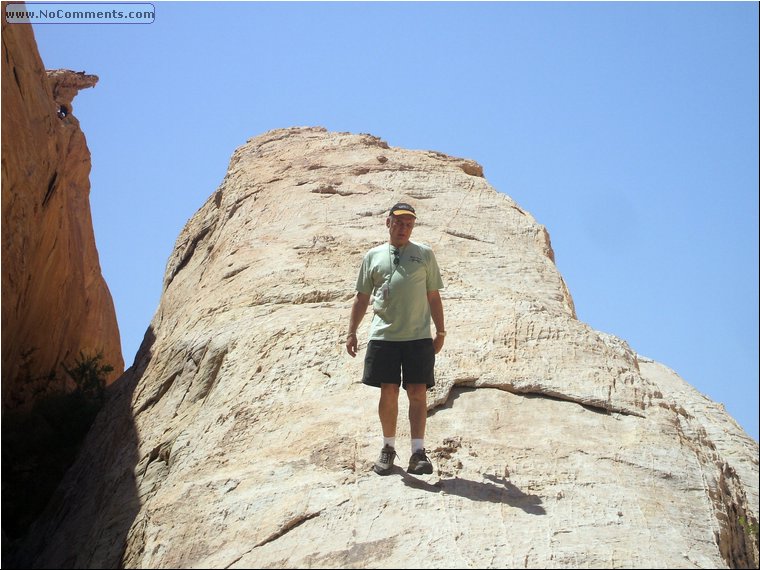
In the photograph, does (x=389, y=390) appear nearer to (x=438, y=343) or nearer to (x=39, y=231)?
(x=438, y=343)

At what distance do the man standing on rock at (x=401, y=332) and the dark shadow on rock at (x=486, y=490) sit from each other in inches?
5.3

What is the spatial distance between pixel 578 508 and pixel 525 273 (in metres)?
3.90

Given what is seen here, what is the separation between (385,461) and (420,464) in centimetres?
24

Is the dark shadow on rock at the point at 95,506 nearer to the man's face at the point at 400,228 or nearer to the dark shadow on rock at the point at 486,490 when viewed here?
the dark shadow on rock at the point at 486,490

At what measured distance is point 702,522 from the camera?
6.20m

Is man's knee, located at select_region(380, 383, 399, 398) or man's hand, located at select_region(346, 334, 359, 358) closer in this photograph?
man's knee, located at select_region(380, 383, 399, 398)

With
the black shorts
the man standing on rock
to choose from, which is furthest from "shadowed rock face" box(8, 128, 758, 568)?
the black shorts

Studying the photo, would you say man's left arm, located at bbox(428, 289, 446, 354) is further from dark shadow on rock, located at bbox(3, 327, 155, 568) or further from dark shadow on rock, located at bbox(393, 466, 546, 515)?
dark shadow on rock, located at bbox(3, 327, 155, 568)

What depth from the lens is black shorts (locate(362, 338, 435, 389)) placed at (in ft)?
21.7

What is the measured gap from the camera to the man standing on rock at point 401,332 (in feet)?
21.6

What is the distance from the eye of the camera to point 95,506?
835cm

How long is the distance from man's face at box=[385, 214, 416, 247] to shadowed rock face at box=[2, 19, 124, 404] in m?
5.13

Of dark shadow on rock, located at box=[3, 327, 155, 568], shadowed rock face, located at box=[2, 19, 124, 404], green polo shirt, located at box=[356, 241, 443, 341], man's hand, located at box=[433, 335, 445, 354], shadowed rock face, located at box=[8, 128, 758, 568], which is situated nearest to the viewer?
shadowed rock face, located at box=[8, 128, 758, 568]

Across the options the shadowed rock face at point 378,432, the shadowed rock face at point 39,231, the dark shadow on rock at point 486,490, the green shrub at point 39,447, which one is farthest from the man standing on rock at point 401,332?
the shadowed rock face at point 39,231
